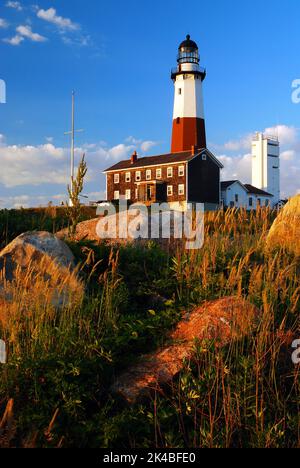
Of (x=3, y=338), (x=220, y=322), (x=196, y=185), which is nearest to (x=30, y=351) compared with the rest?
(x=3, y=338)

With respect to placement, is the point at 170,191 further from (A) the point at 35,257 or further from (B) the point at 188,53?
(A) the point at 35,257

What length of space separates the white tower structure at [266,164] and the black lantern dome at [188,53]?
72.3ft

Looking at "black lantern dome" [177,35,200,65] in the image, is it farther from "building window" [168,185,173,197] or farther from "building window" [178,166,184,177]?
"building window" [168,185,173,197]

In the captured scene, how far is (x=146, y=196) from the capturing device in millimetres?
51344

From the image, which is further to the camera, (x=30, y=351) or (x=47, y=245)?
(x=47, y=245)

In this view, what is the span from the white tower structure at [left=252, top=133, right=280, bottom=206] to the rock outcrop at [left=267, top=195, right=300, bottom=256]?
196 ft

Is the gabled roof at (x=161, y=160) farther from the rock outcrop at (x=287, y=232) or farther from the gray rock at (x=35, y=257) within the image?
the gray rock at (x=35, y=257)

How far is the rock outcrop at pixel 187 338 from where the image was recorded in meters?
4.65

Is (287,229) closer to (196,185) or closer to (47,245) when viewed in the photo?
(47,245)

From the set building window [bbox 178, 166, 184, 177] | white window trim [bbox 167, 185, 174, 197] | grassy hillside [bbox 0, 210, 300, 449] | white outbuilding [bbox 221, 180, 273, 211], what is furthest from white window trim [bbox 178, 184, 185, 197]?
grassy hillside [bbox 0, 210, 300, 449]

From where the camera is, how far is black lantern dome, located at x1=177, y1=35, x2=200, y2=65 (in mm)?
51844

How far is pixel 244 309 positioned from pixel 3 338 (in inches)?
96.9

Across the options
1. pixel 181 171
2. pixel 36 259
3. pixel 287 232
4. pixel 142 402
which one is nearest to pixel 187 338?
pixel 142 402
